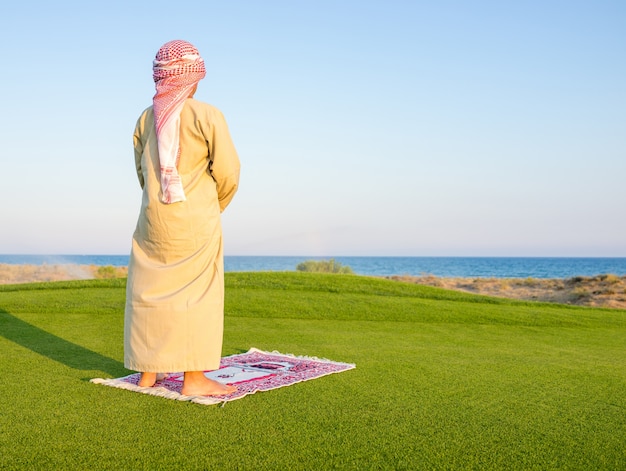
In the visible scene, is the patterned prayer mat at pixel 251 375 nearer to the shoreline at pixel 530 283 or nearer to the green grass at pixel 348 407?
the green grass at pixel 348 407

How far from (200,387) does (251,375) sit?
0.57 m

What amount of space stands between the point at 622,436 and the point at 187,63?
3.22 metres

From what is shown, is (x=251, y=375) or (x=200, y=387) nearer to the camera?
(x=200, y=387)

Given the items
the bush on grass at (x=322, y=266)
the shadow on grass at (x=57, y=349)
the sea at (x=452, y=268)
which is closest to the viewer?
the shadow on grass at (x=57, y=349)

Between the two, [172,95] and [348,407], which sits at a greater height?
[172,95]

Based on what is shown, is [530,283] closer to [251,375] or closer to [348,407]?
[251,375]

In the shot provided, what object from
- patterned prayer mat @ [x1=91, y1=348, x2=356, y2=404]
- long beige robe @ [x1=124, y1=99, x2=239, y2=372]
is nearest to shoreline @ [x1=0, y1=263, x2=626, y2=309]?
patterned prayer mat @ [x1=91, y1=348, x2=356, y2=404]

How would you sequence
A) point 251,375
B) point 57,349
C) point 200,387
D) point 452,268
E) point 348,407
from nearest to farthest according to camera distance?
point 348,407
point 200,387
point 251,375
point 57,349
point 452,268

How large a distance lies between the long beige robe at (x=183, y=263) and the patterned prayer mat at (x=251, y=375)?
0.20 meters

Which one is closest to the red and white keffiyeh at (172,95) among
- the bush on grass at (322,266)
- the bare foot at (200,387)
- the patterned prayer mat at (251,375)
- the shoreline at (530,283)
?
the bare foot at (200,387)

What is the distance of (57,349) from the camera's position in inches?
204

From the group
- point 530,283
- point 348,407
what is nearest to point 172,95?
point 348,407

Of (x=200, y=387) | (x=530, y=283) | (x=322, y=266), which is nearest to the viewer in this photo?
(x=200, y=387)

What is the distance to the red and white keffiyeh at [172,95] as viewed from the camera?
146 inches
